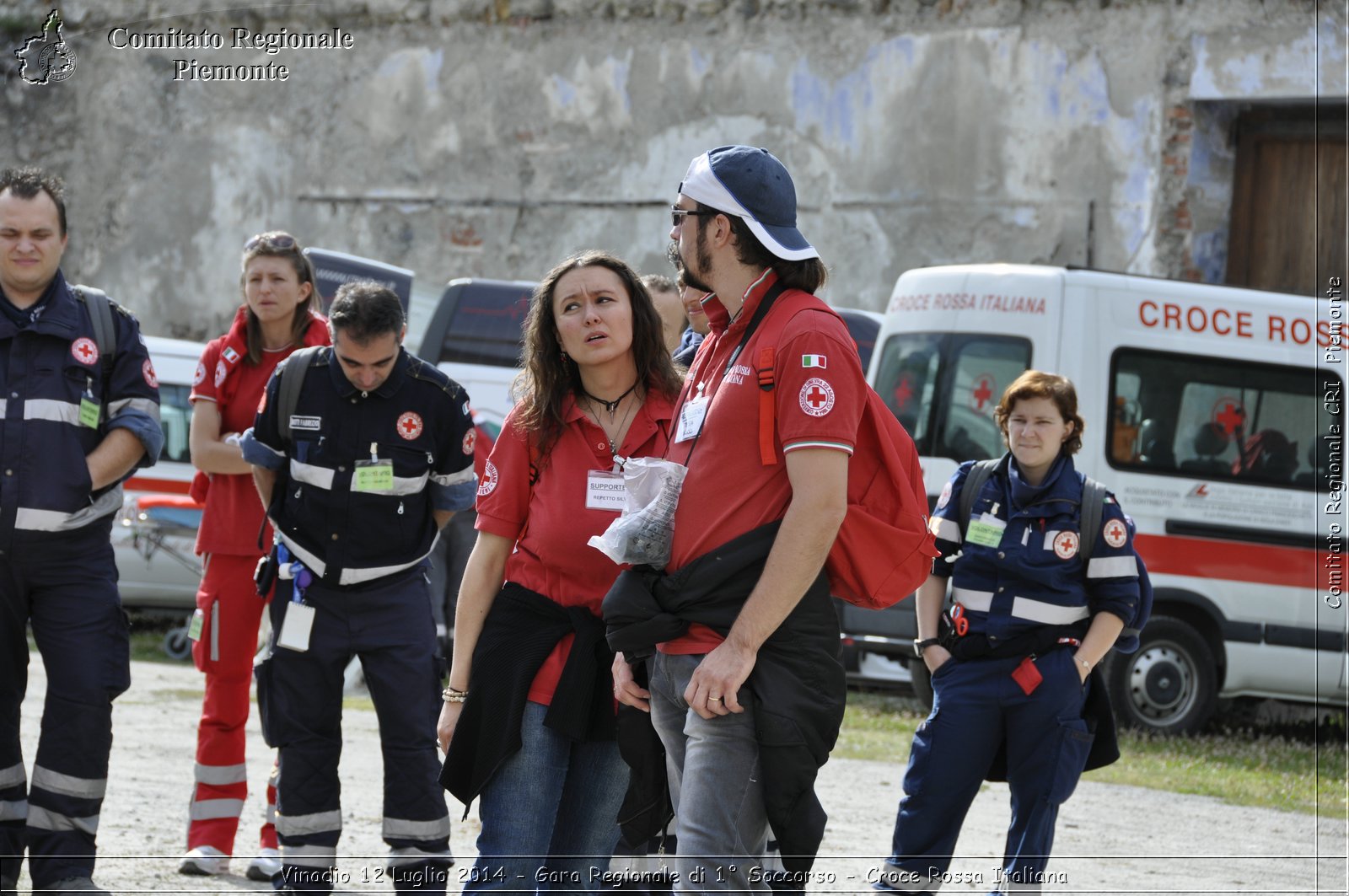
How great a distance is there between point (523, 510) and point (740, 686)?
3.50 feet

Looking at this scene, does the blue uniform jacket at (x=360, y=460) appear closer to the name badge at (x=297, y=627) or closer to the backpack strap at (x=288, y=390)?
the backpack strap at (x=288, y=390)

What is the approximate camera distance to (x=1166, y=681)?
10.7 metres

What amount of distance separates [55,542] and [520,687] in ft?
6.28

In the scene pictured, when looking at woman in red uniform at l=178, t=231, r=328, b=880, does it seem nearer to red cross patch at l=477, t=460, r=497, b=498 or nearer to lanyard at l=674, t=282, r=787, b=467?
red cross patch at l=477, t=460, r=497, b=498

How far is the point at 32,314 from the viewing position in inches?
206

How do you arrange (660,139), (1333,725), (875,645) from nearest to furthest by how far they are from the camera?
(875,645)
(1333,725)
(660,139)

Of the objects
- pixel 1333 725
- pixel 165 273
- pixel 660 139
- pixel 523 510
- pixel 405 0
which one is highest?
pixel 405 0

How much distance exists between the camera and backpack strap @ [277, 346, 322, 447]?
529 cm

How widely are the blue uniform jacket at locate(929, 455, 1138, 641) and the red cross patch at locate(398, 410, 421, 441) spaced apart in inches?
70.9

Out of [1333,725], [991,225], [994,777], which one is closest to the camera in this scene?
[994,777]

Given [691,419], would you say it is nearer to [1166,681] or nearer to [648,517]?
[648,517]

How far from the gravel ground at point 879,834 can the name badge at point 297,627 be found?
104cm

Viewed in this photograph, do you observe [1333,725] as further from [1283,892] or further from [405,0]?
[405,0]

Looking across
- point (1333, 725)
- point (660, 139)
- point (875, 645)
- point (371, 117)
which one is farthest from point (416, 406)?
point (371, 117)
